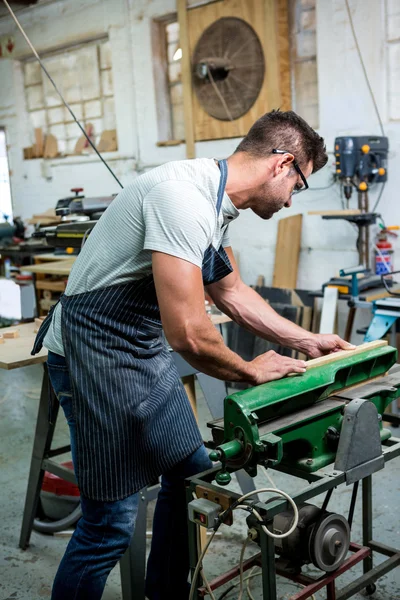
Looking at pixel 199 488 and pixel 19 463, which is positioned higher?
pixel 199 488

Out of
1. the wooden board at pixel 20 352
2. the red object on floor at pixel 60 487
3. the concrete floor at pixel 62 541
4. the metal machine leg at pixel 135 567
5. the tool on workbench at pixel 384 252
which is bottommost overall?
the concrete floor at pixel 62 541

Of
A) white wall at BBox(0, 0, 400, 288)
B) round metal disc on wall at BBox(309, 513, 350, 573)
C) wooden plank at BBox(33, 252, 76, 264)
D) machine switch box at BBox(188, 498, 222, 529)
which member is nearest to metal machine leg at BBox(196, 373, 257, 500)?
round metal disc on wall at BBox(309, 513, 350, 573)

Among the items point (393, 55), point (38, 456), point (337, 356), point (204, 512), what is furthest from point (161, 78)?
point (204, 512)

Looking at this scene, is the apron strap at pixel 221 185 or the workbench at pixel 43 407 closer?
the apron strap at pixel 221 185

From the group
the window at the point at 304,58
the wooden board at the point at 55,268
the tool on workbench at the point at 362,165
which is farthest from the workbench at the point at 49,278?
the tool on workbench at the point at 362,165

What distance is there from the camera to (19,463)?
326cm

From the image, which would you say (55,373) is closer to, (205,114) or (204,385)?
(204,385)

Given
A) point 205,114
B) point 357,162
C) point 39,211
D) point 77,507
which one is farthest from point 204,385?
point 39,211

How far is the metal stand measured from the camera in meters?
1.41

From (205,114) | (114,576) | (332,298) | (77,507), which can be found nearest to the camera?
(114,576)

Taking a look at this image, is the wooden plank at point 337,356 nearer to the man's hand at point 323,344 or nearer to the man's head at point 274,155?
the man's hand at point 323,344

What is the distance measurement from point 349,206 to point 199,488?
9.31ft

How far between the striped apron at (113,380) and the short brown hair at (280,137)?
90 millimetres

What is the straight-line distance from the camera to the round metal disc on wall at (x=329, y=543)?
1677 millimetres
